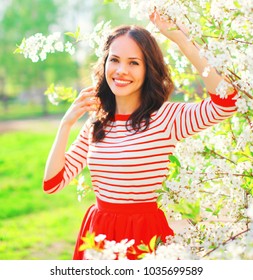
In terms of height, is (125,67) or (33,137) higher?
(125,67)

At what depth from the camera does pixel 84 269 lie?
210 cm

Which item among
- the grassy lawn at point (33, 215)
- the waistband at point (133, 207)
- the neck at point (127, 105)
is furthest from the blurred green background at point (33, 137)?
the waistband at point (133, 207)

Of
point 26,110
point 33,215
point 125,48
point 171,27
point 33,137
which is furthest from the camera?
point 26,110

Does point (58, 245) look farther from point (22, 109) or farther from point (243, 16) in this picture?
point (22, 109)

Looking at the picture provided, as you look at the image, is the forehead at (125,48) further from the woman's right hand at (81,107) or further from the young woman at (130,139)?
the woman's right hand at (81,107)

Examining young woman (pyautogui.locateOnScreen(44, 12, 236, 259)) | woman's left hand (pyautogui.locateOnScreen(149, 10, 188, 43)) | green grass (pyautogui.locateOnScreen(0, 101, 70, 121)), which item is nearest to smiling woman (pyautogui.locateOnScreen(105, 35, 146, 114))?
young woman (pyautogui.locateOnScreen(44, 12, 236, 259))

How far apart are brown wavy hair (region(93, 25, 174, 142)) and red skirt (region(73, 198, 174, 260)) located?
1.04ft

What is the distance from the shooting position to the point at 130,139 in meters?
2.47

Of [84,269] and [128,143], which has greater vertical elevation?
[128,143]

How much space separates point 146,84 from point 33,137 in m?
11.1

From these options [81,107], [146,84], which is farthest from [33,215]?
[146,84]

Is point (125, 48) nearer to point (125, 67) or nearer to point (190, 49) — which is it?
point (125, 67)

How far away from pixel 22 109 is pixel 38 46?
23.9m

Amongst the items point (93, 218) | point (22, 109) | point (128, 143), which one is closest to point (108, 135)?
point (128, 143)
